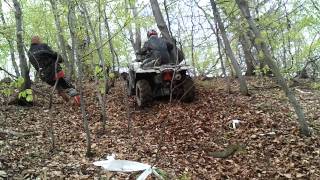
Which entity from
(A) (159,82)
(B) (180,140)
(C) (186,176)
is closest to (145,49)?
(A) (159,82)

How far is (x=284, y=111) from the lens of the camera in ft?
28.0

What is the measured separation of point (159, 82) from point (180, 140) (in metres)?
2.75

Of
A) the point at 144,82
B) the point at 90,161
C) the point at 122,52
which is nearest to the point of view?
the point at 90,161

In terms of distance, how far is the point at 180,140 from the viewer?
719cm

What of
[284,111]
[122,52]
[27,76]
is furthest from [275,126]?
[122,52]

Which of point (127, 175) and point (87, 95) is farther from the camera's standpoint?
point (87, 95)

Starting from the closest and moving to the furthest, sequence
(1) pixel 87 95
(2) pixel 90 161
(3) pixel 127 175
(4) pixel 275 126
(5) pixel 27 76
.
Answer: (3) pixel 127 175, (2) pixel 90 161, (4) pixel 275 126, (5) pixel 27 76, (1) pixel 87 95

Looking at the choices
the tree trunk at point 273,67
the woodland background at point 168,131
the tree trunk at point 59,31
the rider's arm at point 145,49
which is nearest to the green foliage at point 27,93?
the woodland background at point 168,131

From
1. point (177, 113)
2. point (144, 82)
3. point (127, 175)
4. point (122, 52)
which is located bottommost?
point (127, 175)

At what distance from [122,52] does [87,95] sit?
530 centimetres

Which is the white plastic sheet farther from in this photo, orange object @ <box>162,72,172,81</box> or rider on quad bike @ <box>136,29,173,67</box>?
rider on quad bike @ <box>136,29,173,67</box>

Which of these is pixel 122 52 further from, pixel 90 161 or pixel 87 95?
pixel 90 161

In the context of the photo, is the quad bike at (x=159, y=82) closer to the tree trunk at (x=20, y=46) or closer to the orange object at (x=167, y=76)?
the orange object at (x=167, y=76)

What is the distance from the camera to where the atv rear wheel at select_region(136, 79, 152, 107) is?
31.5ft
